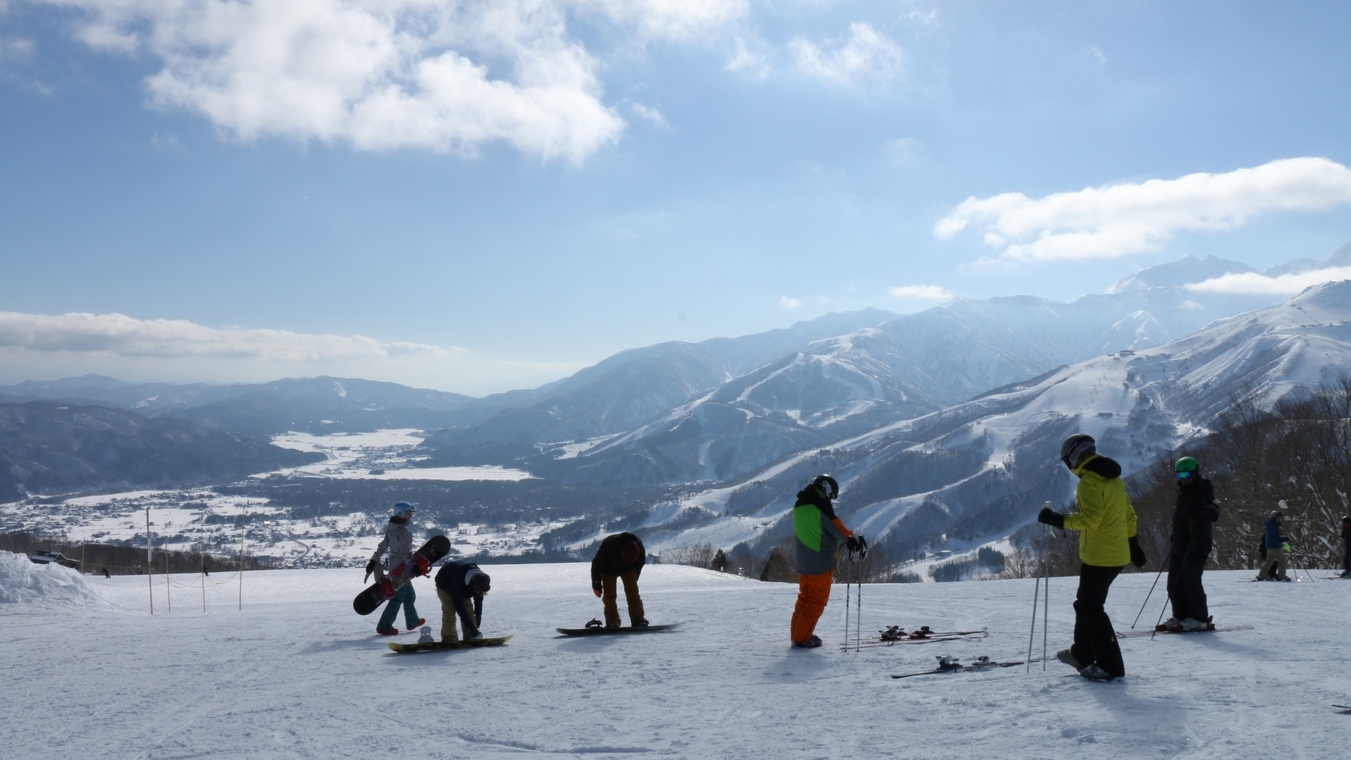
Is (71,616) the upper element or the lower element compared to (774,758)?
lower

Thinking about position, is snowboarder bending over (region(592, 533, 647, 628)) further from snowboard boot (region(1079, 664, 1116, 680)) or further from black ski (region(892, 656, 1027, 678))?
snowboard boot (region(1079, 664, 1116, 680))

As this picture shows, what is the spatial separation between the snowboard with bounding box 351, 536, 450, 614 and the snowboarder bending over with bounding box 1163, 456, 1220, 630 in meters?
10.5

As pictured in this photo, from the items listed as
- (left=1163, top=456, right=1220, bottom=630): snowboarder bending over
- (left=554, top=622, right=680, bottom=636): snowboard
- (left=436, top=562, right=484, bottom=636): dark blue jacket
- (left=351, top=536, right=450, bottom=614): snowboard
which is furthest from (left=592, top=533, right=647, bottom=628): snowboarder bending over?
(left=1163, top=456, right=1220, bottom=630): snowboarder bending over

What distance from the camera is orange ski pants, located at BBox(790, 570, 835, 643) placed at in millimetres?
9852

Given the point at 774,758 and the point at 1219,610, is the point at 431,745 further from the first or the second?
the point at 1219,610

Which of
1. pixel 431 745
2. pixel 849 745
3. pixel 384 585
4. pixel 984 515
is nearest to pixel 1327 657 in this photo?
pixel 849 745

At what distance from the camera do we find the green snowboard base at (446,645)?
11.3 meters

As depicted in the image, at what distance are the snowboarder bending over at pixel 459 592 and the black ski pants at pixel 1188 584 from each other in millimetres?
9506

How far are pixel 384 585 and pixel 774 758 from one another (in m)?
8.86

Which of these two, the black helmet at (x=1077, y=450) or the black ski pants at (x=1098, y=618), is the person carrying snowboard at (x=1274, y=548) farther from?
the black helmet at (x=1077, y=450)

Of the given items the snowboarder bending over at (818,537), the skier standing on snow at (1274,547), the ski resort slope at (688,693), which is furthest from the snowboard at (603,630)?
the skier standing on snow at (1274,547)

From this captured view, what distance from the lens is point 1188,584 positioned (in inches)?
423

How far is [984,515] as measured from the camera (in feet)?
613

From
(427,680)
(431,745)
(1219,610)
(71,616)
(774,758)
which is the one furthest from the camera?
(71,616)
